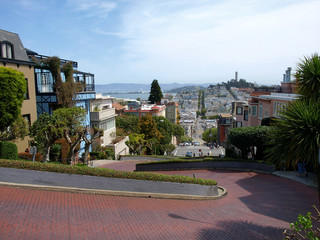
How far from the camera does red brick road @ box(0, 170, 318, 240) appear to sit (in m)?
8.01

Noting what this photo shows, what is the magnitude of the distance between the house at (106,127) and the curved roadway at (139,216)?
21.0 meters

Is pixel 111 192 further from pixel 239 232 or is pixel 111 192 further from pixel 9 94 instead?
pixel 9 94

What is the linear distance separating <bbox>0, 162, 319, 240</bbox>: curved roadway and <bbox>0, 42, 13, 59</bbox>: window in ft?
41.8

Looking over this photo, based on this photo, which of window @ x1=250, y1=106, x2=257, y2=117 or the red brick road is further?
window @ x1=250, y1=106, x2=257, y2=117

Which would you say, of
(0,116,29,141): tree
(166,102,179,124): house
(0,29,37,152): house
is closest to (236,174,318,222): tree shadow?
(0,116,29,141): tree

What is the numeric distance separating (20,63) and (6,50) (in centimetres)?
130

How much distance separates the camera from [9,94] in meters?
14.6

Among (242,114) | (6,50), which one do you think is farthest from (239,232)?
(242,114)

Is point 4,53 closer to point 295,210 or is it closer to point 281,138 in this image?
point 281,138

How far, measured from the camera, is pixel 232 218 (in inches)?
423

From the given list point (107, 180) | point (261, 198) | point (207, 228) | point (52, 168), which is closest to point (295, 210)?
point (261, 198)

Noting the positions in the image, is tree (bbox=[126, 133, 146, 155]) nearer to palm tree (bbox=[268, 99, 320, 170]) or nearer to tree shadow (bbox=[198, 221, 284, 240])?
tree shadow (bbox=[198, 221, 284, 240])

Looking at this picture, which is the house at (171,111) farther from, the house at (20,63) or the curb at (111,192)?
the curb at (111,192)

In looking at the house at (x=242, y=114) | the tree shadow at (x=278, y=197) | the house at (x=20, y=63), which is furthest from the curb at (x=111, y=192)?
the house at (x=242, y=114)
